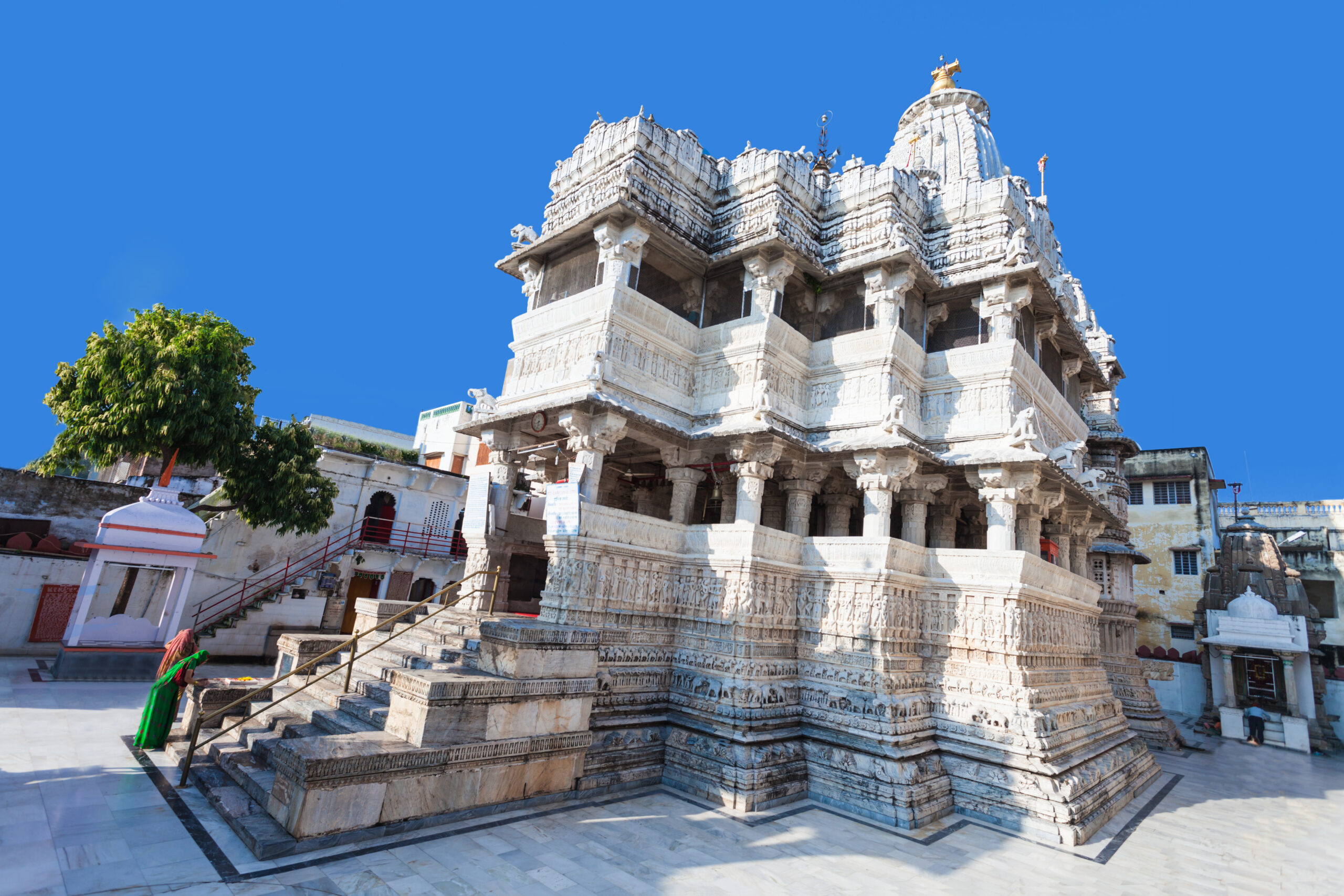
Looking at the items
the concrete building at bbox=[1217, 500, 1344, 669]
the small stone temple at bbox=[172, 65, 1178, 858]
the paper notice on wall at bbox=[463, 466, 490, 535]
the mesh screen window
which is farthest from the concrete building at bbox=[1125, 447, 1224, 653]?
the paper notice on wall at bbox=[463, 466, 490, 535]

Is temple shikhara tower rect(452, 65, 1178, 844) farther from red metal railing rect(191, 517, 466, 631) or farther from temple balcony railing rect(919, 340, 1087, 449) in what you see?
red metal railing rect(191, 517, 466, 631)

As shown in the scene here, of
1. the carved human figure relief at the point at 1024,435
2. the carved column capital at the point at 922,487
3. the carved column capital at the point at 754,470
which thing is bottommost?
the carved column capital at the point at 754,470

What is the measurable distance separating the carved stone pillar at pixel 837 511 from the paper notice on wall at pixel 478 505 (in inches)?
283

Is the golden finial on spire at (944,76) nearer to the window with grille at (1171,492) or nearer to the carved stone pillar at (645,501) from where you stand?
the carved stone pillar at (645,501)

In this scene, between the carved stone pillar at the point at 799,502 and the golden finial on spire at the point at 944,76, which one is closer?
the carved stone pillar at the point at 799,502

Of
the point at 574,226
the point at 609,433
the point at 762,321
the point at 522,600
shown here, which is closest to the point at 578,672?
the point at 609,433

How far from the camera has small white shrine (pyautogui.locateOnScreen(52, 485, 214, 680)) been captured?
44.3 feet

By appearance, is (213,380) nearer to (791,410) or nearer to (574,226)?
(574,226)

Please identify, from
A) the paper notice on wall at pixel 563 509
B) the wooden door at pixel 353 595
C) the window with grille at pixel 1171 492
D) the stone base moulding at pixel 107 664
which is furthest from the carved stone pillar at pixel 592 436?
the window with grille at pixel 1171 492

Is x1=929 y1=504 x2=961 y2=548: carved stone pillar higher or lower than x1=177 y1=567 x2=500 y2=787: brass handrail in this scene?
higher

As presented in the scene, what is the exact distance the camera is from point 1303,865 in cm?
933

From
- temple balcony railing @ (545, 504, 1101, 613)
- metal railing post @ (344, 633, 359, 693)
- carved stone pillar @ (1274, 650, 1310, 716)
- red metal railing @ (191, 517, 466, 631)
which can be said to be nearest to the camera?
metal railing post @ (344, 633, 359, 693)

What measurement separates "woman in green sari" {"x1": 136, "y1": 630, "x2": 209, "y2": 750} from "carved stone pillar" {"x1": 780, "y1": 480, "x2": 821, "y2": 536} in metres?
9.59

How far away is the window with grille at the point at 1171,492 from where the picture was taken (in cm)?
3284
